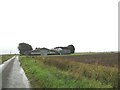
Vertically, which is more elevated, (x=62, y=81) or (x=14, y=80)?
(x=62, y=81)

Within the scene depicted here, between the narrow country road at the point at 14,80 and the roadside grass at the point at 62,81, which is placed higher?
the roadside grass at the point at 62,81

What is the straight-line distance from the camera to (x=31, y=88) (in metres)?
18.7

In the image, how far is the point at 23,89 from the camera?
18.3 meters

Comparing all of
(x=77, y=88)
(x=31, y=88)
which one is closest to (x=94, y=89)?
(x=77, y=88)

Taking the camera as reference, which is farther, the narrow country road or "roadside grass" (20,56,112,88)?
the narrow country road

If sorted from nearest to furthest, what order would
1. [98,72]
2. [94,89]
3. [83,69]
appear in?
[94,89]
[98,72]
[83,69]

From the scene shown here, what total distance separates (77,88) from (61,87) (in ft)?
3.39

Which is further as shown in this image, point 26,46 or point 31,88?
point 26,46

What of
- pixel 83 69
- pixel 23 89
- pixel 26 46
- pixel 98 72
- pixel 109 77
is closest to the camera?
pixel 23 89

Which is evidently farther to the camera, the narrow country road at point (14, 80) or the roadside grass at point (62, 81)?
the narrow country road at point (14, 80)

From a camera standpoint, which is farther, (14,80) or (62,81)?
(14,80)

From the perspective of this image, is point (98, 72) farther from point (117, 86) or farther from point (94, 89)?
point (94, 89)

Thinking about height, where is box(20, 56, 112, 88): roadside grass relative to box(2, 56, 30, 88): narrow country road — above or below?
above

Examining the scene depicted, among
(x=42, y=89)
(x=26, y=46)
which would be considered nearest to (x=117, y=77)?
(x=42, y=89)
